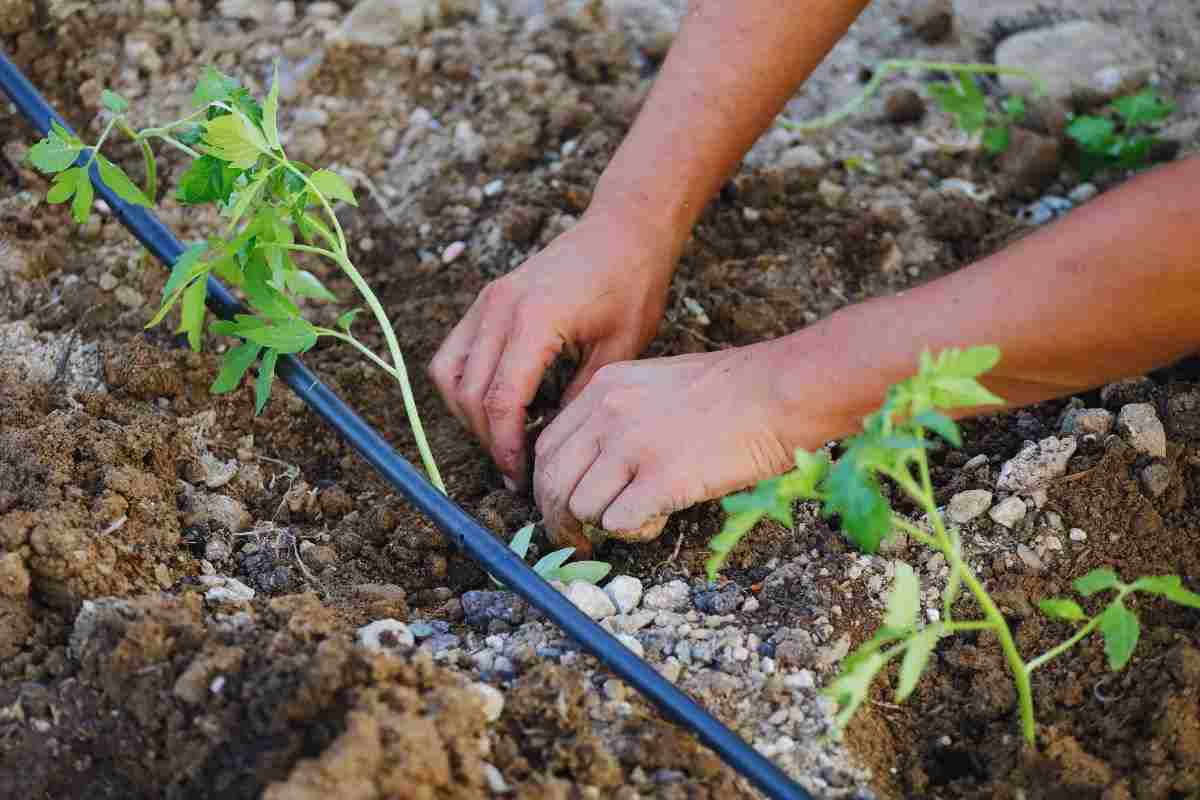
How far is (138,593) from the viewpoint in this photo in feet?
6.14

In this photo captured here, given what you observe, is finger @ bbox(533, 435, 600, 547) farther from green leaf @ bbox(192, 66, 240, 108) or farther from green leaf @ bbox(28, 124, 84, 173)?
green leaf @ bbox(28, 124, 84, 173)

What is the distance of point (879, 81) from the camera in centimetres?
321

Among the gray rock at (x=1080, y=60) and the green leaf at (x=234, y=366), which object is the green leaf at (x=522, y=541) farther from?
the gray rock at (x=1080, y=60)

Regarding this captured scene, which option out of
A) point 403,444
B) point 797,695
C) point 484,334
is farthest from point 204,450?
point 797,695

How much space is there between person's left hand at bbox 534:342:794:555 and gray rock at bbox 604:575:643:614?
0.08 metres

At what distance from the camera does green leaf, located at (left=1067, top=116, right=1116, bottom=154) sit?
2895mm

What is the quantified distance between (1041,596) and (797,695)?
1.48 feet

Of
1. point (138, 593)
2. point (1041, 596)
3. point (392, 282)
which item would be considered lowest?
point (1041, 596)

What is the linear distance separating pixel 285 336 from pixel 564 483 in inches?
20.0

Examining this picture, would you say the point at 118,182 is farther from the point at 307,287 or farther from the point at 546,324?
the point at 546,324

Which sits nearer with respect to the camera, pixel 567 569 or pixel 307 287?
pixel 567 569

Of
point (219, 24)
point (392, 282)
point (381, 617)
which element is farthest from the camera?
point (219, 24)

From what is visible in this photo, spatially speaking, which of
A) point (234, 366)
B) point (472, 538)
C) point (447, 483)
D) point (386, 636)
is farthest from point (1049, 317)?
point (234, 366)

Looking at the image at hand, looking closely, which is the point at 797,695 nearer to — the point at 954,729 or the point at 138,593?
the point at 954,729
